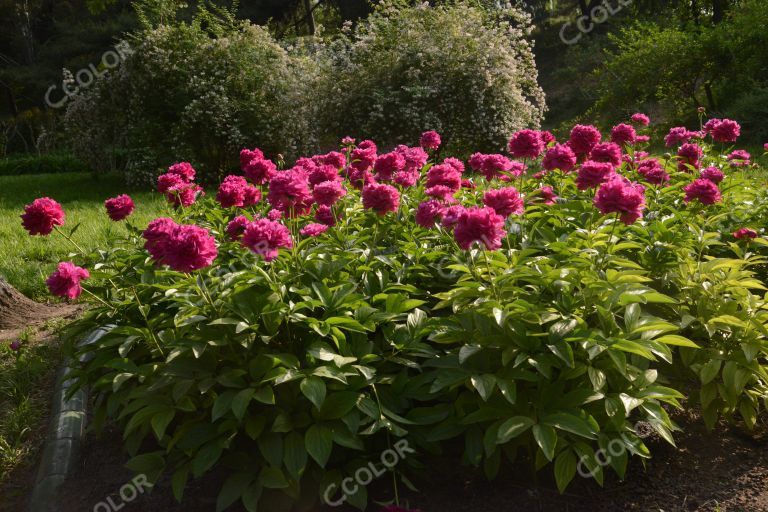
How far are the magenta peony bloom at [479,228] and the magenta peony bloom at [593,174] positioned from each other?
74cm

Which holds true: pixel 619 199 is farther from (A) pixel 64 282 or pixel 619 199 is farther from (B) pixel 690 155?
(A) pixel 64 282

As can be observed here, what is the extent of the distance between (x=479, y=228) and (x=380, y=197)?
0.65m

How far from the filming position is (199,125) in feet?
34.1

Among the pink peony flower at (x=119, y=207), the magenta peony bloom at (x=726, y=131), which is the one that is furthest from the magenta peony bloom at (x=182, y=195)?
the magenta peony bloom at (x=726, y=131)

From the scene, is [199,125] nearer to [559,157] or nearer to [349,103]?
[349,103]

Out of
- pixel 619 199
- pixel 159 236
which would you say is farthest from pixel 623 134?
pixel 159 236

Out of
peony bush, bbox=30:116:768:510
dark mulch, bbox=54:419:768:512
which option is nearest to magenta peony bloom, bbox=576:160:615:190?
peony bush, bbox=30:116:768:510

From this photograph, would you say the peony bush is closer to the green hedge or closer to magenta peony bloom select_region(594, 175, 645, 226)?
magenta peony bloom select_region(594, 175, 645, 226)

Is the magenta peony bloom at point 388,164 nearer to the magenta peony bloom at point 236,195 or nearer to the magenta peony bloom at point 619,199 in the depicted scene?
the magenta peony bloom at point 236,195

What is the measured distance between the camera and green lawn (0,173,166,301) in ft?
17.3

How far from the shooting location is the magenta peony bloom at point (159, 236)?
7.12 feet

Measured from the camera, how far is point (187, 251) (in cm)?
211

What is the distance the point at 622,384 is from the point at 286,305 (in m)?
1.25

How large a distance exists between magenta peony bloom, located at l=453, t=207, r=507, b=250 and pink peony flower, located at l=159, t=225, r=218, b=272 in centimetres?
86
